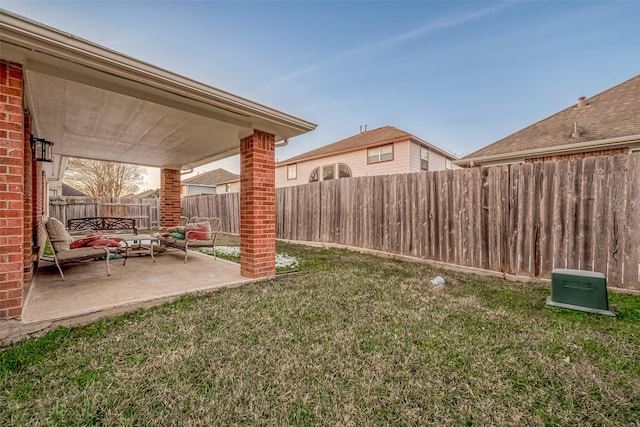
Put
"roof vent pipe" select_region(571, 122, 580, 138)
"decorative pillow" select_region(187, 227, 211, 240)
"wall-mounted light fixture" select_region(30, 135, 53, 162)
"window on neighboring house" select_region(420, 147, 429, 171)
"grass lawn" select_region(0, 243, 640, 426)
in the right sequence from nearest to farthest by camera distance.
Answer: "grass lawn" select_region(0, 243, 640, 426) < "wall-mounted light fixture" select_region(30, 135, 53, 162) < "decorative pillow" select_region(187, 227, 211, 240) < "roof vent pipe" select_region(571, 122, 580, 138) < "window on neighboring house" select_region(420, 147, 429, 171)

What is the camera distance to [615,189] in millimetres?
3965

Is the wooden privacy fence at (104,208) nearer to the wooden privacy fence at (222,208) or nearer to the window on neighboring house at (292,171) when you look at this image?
the wooden privacy fence at (222,208)

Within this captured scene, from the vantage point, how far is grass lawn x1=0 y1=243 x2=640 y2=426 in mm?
1645

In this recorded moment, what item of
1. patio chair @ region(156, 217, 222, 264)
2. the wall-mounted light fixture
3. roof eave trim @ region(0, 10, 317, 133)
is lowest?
patio chair @ region(156, 217, 222, 264)

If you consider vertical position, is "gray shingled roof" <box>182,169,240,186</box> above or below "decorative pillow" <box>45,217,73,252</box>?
above

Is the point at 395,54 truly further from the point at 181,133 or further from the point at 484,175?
the point at 181,133

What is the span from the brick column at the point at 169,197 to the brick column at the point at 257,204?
4989mm

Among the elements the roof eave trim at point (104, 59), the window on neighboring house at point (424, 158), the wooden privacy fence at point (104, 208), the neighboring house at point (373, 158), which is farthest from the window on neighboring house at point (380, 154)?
the wooden privacy fence at point (104, 208)

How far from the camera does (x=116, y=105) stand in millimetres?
3828

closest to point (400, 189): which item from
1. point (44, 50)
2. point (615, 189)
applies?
point (615, 189)

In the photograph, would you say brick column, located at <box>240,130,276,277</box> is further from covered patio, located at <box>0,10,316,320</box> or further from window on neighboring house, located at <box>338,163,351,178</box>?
window on neighboring house, located at <box>338,163,351,178</box>

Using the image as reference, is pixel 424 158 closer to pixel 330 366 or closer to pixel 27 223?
pixel 330 366

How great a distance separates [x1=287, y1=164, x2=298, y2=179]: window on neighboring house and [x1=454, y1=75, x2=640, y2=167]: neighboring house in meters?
9.94

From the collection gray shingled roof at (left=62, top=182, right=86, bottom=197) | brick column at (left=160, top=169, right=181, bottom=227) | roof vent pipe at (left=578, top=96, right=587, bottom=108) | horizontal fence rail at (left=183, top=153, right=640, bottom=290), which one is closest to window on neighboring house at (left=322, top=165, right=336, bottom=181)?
horizontal fence rail at (left=183, top=153, right=640, bottom=290)
